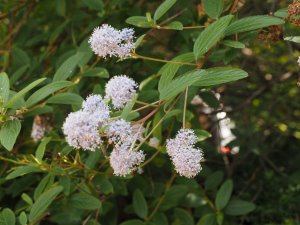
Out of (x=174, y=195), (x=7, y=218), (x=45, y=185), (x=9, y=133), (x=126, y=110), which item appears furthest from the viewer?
(x=174, y=195)

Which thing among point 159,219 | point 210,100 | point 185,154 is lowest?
point 159,219

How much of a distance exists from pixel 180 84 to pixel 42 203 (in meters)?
0.62

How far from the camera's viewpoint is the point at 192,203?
213 cm

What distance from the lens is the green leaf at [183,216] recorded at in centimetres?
200

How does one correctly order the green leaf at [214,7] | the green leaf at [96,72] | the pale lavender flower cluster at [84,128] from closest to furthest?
the pale lavender flower cluster at [84,128] → the green leaf at [214,7] → the green leaf at [96,72]

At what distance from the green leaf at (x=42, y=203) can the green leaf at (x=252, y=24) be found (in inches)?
26.9

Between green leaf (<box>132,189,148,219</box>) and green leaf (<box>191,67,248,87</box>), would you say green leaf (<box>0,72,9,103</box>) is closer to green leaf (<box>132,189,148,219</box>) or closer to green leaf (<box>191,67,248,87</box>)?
green leaf (<box>191,67,248,87</box>)

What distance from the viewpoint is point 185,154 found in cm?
→ 123

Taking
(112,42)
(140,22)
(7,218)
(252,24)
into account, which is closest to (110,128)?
(112,42)

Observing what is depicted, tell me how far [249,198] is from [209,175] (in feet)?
1.14

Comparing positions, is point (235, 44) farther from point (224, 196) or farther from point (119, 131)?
point (224, 196)

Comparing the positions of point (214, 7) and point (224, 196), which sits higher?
point (214, 7)

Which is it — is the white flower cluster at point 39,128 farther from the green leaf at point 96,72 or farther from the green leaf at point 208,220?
the green leaf at point 208,220

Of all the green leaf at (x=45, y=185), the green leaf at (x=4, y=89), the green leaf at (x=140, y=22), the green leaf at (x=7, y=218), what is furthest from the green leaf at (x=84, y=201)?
the green leaf at (x=140, y=22)
